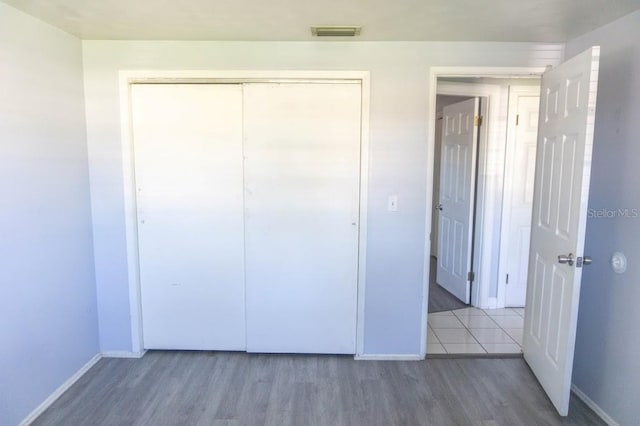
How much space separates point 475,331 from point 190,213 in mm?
2446

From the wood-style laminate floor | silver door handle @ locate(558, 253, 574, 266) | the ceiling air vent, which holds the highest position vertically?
the ceiling air vent

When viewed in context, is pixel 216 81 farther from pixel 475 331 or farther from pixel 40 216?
pixel 475 331

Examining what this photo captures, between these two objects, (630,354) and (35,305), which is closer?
(630,354)

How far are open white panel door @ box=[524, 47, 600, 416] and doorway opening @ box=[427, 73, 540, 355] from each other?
2.96 feet

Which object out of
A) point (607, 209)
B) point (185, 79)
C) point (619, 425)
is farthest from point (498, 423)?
point (185, 79)

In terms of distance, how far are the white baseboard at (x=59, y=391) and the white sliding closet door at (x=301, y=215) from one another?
1056 mm

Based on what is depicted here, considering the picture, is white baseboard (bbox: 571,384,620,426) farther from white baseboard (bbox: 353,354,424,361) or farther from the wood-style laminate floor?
white baseboard (bbox: 353,354,424,361)

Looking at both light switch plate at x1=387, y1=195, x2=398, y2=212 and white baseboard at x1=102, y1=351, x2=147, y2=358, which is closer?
light switch plate at x1=387, y1=195, x2=398, y2=212

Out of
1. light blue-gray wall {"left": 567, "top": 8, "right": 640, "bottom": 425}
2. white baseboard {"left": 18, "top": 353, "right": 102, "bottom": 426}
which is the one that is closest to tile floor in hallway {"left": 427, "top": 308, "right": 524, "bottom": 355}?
light blue-gray wall {"left": 567, "top": 8, "right": 640, "bottom": 425}

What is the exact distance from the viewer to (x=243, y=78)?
2.53 meters

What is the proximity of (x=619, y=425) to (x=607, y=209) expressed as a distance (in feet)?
3.67

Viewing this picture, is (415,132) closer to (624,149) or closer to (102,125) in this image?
(624,149)

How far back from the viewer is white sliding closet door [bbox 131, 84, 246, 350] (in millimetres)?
2574

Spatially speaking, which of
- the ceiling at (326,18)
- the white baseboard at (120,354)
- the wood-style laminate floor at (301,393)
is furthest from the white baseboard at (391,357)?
the ceiling at (326,18)
